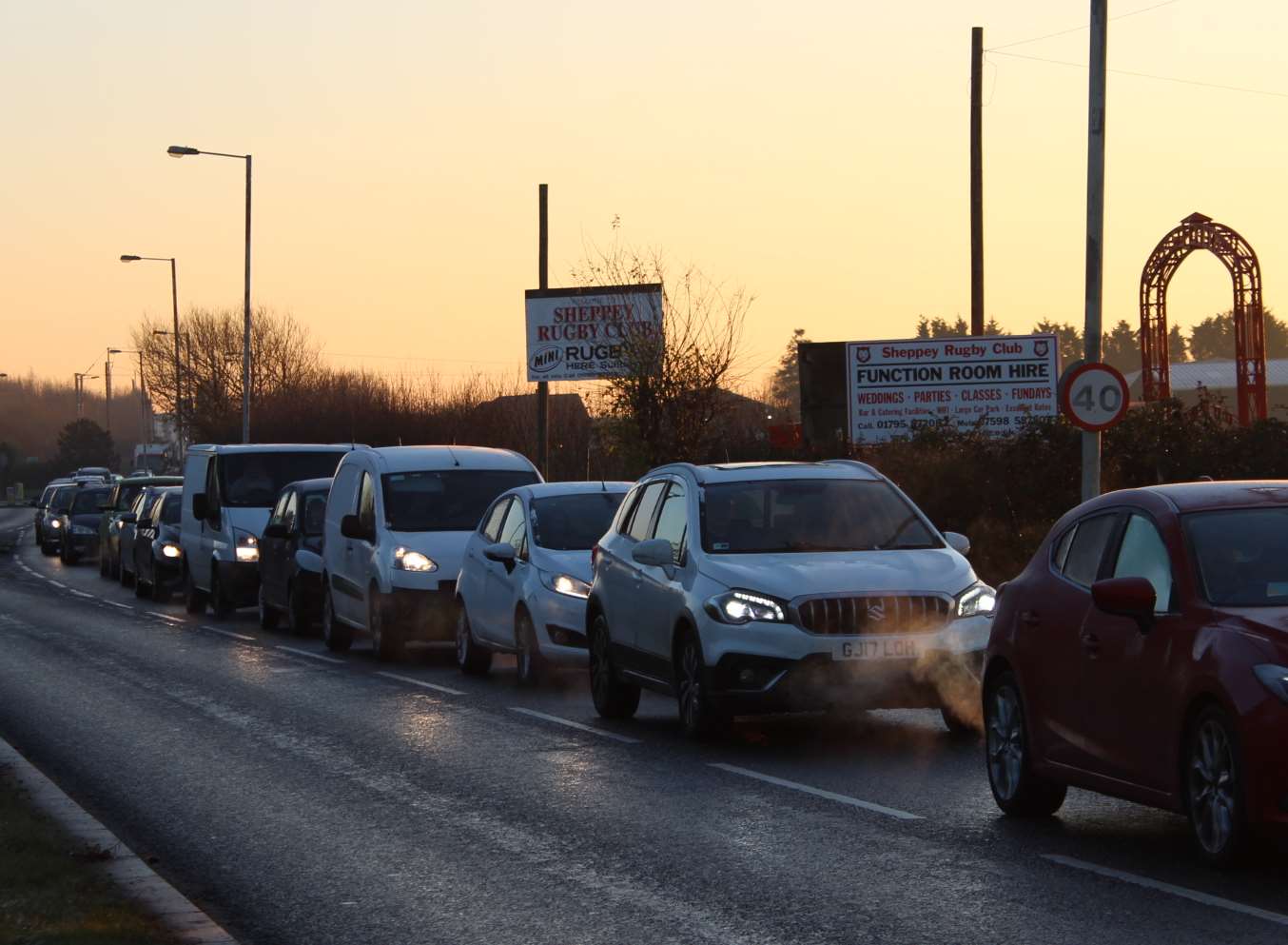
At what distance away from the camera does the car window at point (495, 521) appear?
18.6m

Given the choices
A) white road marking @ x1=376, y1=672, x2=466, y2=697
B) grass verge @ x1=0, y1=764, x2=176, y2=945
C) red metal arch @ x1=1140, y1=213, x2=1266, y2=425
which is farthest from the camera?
red metal arch @ x1=1140, y1=213, x2=1266, y2=425

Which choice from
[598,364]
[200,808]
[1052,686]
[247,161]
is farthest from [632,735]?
[247,161]

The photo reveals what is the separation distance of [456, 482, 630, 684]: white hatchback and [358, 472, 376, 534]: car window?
192 centimetres

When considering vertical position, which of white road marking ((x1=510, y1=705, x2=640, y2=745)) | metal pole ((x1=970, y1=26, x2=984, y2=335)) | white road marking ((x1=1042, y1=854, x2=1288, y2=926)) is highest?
metal pole ((x1=970, y1=26, x2=984, y2=335))

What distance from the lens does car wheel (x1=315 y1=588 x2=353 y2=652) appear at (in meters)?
21.8

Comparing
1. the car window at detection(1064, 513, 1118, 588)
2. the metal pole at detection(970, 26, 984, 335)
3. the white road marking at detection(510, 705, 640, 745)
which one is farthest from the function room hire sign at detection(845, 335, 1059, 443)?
the car window at detection(1064, 513, 1118, 588)

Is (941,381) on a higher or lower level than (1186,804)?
higher

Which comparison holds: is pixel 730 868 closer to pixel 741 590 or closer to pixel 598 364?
pixel 741 590

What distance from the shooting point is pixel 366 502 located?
21.0 metres

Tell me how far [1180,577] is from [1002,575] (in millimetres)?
15308

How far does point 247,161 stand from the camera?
50.2m

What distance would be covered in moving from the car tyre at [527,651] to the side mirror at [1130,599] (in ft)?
29.0

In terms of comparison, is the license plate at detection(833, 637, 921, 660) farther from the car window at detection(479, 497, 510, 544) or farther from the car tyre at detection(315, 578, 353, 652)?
the car tyre at detection(315, 578, 353, 652)

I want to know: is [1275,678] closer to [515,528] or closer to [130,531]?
[515,528]
